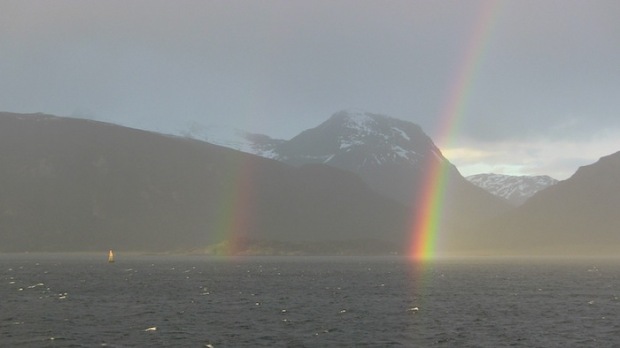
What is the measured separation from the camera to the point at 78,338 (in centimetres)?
7194

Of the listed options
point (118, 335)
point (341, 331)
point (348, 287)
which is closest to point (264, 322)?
point (341, 331)

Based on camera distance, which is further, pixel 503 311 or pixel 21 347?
pixel 503 311

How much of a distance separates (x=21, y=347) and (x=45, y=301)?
45.4 metres

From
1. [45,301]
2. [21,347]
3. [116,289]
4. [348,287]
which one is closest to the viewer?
[21,347]

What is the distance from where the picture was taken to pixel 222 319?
294ft

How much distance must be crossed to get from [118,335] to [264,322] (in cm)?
1868

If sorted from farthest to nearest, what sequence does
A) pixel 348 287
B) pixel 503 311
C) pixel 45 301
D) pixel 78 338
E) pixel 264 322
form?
pixel 348 287, pixel 45 301, pixel 503 311, pixel 264 322, pixel 78 338

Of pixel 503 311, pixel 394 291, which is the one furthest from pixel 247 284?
pixel 503 311

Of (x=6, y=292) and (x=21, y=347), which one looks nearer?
(x=21, y=347)

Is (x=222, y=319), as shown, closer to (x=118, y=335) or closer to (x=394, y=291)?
(x=118, y=335)

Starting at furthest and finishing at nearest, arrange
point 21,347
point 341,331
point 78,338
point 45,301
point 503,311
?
1. point 45,301
2. point 503,311
3. point 341,331
4. point 78,338
5. point 21,347

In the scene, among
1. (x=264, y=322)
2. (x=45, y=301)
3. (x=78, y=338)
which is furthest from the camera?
(x=45, y=301)

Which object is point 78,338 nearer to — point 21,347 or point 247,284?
point 21,347

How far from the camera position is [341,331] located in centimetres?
7956
